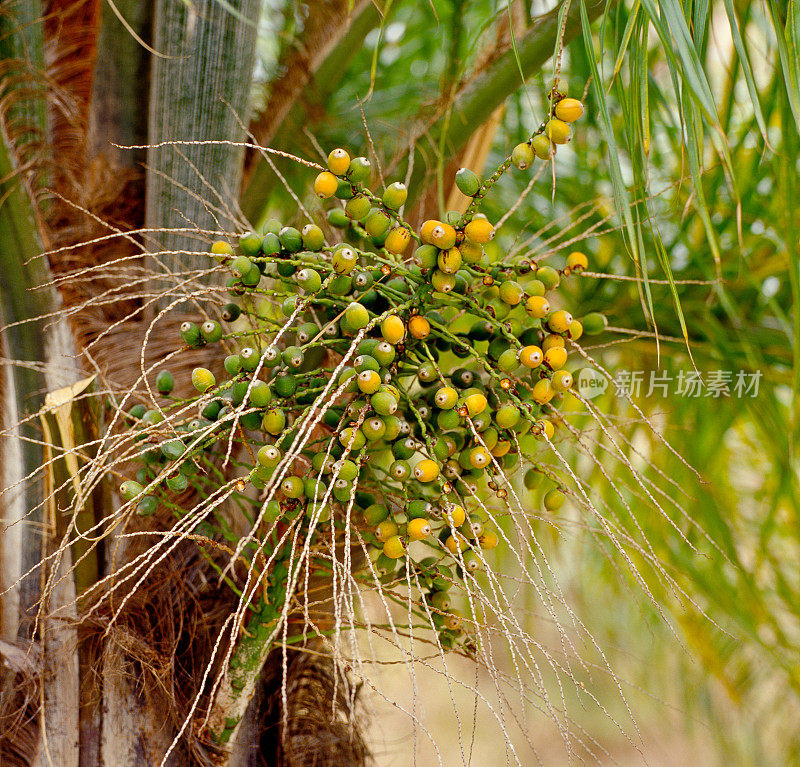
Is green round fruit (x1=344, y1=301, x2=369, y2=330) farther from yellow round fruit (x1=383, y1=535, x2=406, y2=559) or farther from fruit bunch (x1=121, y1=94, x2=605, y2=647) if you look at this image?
yellow round fruit (x1=383, y1=535, x2=406, y2=559)

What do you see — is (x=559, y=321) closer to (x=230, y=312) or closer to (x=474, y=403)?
(x=474, y=403)

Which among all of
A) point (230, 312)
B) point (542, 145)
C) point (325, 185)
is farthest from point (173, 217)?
point (542, 145)

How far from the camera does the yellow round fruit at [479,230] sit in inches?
20.1

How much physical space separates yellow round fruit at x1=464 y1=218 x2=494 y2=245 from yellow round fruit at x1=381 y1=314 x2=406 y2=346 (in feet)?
0.27

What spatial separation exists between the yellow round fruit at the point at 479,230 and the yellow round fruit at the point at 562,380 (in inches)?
5.1

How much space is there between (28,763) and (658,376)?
1170 millimetres

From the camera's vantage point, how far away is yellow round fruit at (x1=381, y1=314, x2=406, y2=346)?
0.51m

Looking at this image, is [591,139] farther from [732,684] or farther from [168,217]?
[732,684]

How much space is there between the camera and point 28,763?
76 centimetres

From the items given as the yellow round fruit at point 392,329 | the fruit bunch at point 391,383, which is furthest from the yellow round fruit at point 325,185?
the yellow round fruit at point 392,329

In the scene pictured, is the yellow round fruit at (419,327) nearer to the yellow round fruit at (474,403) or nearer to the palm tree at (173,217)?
the yellow round fruit at (474,403)

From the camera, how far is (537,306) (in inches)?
22.6

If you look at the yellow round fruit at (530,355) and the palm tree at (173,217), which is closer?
the yellow round fruit at (530,355)

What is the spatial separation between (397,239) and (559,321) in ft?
0.51
